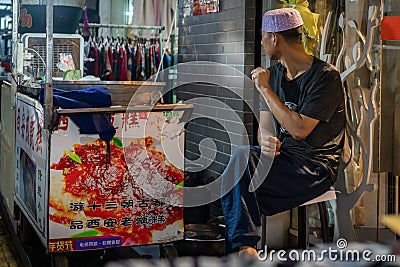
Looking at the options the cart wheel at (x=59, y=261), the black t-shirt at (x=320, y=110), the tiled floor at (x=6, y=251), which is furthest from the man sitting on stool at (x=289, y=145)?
the tiled floor at (x=6, y=251)

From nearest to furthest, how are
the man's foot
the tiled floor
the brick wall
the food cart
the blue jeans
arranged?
the man's foot → the blue jeans → the food cart → the tiled floor → the brick wall

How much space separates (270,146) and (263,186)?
0.68 ft

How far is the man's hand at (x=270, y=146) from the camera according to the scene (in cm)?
303

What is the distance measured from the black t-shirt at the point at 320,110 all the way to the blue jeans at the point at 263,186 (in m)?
0.06

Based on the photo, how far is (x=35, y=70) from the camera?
4.70 meters

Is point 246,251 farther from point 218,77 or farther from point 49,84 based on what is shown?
point 218,77

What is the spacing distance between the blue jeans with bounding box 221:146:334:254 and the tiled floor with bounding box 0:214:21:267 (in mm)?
1591

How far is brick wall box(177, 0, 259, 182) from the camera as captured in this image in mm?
4148

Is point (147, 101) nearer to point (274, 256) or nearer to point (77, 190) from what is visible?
point (77, 190)

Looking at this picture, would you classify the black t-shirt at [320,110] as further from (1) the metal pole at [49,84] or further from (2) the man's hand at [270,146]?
(1) the metal pole at [49,84]

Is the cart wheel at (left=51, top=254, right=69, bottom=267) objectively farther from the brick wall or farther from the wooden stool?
the brick wall

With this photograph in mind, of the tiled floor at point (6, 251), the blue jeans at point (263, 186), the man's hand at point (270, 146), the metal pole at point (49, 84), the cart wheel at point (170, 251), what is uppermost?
the metal pole at point (49, 84)

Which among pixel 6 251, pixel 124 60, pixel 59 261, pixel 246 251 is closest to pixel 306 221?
pixel 246 251

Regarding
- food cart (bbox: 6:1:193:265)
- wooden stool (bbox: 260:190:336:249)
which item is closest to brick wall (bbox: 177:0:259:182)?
food cart (bbox: 6:1:193:265)
